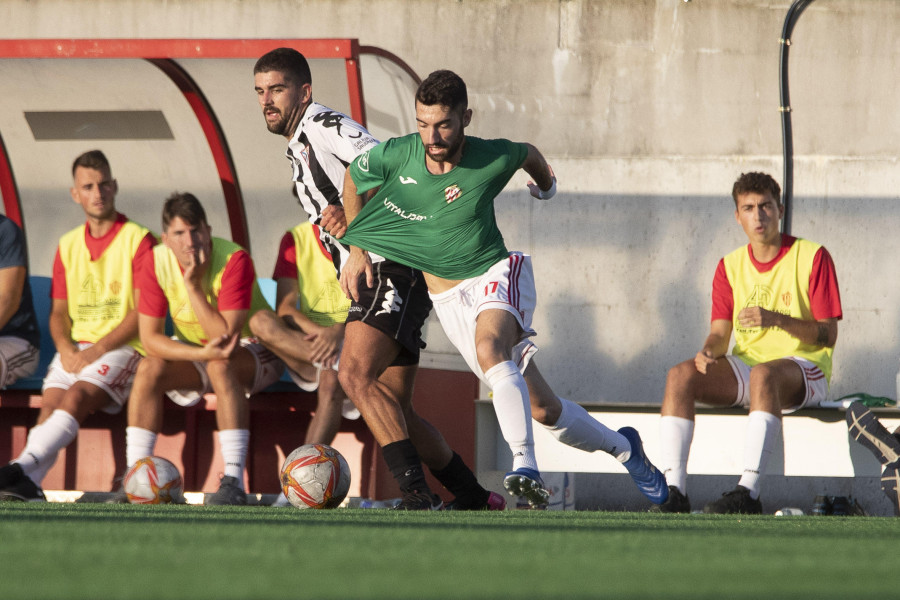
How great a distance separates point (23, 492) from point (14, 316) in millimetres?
1315

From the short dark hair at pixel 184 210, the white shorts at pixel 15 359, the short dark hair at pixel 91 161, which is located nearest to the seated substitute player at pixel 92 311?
the short dark hair at pixel 91 161

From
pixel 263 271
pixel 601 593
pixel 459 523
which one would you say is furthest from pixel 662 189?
pixel 601 593

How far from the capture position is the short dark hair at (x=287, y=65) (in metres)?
4.96

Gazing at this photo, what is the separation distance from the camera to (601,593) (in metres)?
1.60

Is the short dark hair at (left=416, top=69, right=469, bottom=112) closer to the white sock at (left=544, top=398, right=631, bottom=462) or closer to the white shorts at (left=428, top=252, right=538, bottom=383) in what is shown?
the white shorts at (left=428, top=252, right=538, bottom=383)

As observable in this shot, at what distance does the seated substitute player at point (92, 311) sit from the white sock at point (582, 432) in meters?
2.35

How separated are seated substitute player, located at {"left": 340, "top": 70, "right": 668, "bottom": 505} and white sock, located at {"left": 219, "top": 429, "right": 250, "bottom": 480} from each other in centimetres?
119

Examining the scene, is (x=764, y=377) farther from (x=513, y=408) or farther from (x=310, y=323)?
(x=310, y=323)

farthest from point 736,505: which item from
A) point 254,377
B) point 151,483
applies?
point 151,483

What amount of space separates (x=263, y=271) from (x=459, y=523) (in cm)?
403

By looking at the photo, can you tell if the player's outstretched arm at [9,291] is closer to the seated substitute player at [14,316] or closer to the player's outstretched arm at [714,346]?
the seated substitute player at [14,316]

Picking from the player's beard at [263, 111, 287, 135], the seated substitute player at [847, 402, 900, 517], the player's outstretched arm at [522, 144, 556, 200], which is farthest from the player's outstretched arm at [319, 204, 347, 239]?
the seated substitute player at [847, 402, 900, 517]

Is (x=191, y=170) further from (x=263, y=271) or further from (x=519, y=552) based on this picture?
(x=519, y=552)

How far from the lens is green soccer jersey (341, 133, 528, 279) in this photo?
439cm
